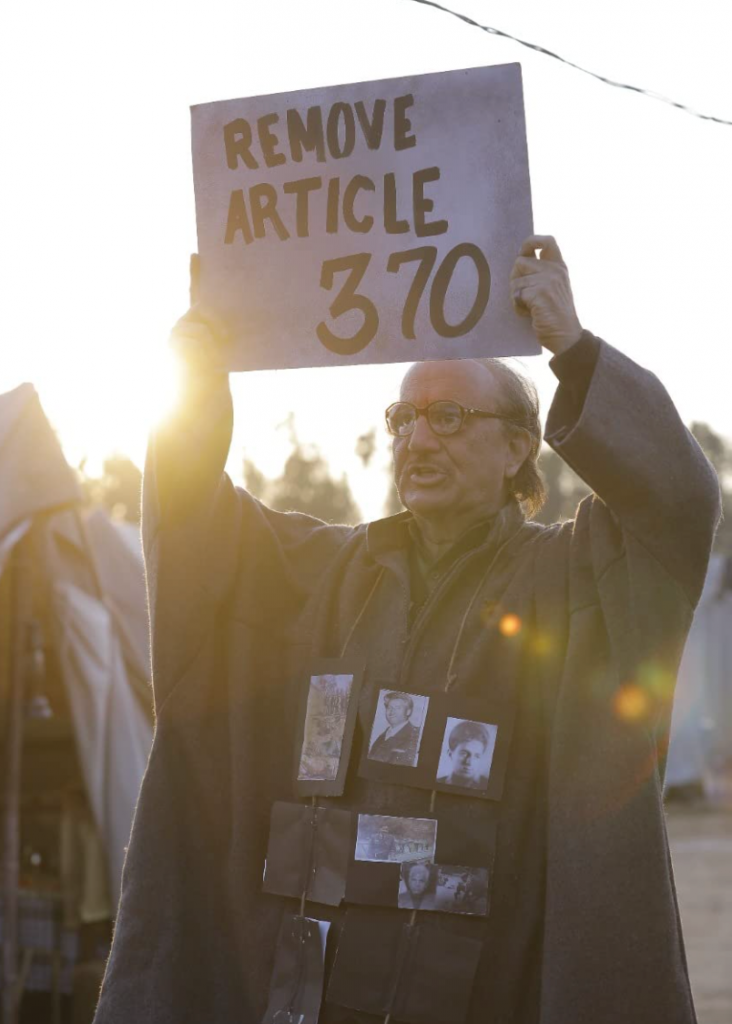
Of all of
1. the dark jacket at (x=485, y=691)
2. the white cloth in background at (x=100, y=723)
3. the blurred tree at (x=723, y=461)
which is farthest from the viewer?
the blurred tree at (x=723, y=461)

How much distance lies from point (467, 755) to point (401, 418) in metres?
0.75

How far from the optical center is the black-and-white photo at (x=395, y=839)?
254 cm

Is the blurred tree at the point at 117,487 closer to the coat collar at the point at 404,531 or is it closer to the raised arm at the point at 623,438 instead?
the coat collar at the point at 404,531

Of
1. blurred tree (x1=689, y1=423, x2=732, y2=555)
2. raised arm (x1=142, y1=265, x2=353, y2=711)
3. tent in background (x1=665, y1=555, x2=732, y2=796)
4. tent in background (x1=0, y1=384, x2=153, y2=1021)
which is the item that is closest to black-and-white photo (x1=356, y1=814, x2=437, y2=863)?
raised arm (x1=142, y1=265, x2=353, y2=711)

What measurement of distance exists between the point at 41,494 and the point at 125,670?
169 centimetres

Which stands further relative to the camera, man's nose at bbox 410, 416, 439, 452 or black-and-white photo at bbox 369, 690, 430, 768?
man's nose at bbox 410, 416, 439, 452

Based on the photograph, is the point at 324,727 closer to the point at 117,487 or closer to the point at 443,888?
the point at 443,888

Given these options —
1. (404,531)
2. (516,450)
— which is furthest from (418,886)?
(516,450)

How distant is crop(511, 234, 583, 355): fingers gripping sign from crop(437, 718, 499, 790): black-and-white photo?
74 cm

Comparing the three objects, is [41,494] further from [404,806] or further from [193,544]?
[404,806]

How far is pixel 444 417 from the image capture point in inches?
112

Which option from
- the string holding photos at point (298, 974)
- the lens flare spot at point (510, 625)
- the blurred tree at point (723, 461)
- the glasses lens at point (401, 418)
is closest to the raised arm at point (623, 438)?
the lens flare spot at point (510, 625)

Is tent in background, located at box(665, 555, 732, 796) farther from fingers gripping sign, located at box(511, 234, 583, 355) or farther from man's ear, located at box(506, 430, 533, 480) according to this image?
fingers gripping sign, located at box(511, 234, 583, 355)

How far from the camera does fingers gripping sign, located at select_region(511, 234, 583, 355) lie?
246 centimetres
